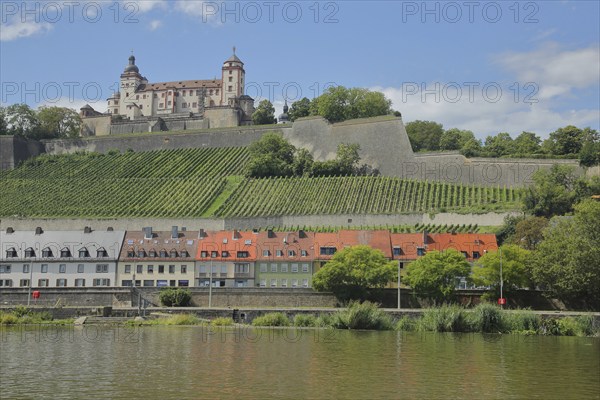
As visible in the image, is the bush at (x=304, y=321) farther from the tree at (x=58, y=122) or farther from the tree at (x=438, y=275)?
the tree at (x=58, y=122)

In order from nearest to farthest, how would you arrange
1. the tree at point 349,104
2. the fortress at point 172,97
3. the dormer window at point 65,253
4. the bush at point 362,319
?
Answer: the bush at point 362,319
the dormer window at point 65,253
the tree at point 349,104
the fortress at point 172,97

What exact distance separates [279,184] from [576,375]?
64.6 metres

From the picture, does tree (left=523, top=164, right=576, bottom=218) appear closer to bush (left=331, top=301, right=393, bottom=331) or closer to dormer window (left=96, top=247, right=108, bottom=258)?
bush (left=331, top=301, right=393, bottom=331)

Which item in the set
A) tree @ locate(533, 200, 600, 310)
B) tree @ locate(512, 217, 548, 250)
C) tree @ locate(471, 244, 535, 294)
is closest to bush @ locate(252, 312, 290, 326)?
tree @ locate(471, 244, 535, 294)

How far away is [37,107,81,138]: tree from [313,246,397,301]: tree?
257ft

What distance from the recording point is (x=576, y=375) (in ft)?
96.5

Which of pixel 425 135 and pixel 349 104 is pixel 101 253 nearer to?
pixel 349 104

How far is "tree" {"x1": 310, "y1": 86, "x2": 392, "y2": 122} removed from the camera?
110 meters

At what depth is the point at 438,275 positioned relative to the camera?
53.6 metres

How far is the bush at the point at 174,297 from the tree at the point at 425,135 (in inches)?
2745

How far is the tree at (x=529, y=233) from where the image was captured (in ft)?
204

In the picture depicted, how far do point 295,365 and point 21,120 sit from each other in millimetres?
102295

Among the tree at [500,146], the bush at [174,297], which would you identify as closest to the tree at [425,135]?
the tree at [500,146]

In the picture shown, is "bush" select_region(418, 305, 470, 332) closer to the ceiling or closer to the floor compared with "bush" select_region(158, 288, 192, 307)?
closer to the floor
